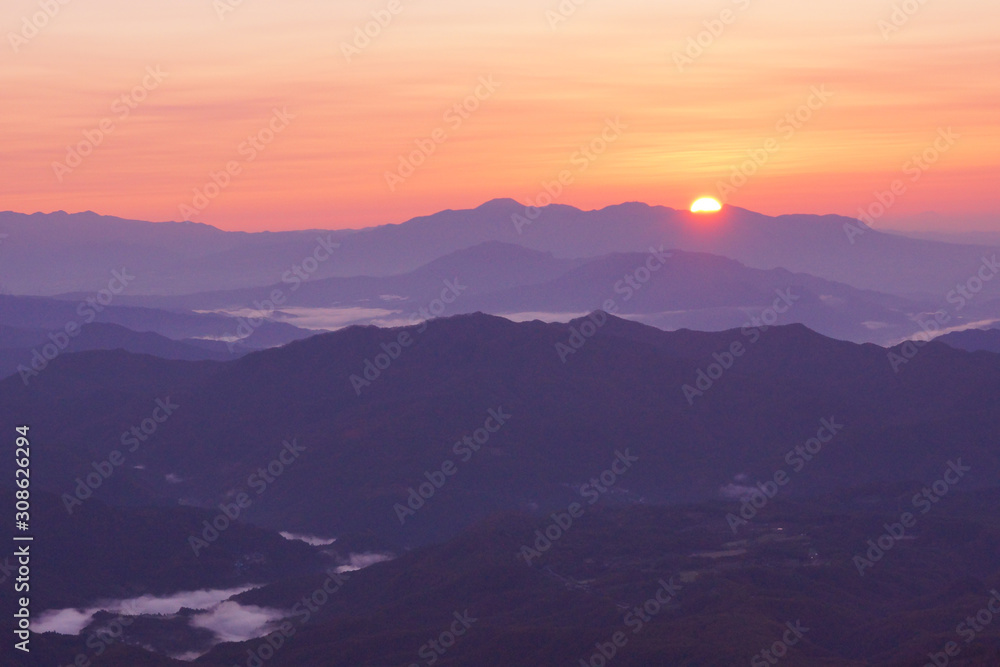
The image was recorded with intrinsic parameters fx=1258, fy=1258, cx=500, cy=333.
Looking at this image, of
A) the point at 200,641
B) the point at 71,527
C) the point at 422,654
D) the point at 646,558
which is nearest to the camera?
the point at 422,654

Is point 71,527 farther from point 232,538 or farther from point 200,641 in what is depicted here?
point 200,641

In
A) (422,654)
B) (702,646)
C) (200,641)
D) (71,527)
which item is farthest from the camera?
(71,527)

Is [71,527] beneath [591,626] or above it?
above

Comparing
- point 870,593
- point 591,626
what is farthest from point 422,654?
point 870,593

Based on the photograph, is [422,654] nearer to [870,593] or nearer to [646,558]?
[646,558]

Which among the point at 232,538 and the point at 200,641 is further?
the point at 232,538

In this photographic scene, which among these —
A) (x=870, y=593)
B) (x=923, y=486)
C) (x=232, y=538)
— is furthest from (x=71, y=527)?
(x=923, y=486)

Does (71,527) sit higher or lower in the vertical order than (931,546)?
higher

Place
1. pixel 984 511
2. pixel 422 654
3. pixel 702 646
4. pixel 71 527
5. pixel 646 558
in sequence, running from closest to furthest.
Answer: pixel 702 646 → pixel 422 654 → pixel 646 558 → pixel 71 527 → pixel 984 511

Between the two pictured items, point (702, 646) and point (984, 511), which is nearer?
point (702, 646)
